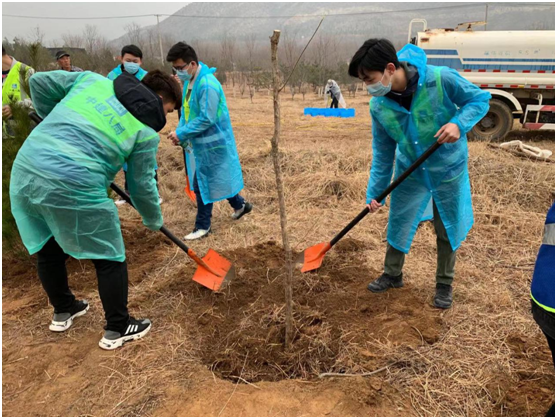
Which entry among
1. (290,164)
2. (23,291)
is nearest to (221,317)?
(23,291)

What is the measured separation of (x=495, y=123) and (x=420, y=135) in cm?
651

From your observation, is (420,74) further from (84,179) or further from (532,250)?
(532,250)

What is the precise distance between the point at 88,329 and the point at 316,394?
152cm

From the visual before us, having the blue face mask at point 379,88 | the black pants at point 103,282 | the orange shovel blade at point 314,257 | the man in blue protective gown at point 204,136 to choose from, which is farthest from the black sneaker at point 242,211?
the blue face mask at point 379,88

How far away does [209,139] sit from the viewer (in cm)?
357

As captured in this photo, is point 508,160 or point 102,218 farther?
point 508,160

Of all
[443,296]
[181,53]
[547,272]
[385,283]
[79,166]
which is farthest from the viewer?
[181,53]

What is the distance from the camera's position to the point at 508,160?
5.41 m

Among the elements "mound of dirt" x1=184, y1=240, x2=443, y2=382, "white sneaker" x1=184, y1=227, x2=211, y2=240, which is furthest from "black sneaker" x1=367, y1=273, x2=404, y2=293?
"white sneaker" x1=184, y1=227, x2=211, y2=240

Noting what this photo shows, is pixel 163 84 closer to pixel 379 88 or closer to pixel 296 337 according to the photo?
pixel 379 88

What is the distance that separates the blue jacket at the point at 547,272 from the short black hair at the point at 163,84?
187 cm

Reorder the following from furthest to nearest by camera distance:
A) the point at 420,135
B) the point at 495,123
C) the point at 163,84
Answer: the point at 495,123, the point at 420,135, the point at 163,84

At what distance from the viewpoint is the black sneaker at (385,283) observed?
9.30ft

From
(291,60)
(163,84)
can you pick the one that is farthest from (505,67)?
(291,60)
